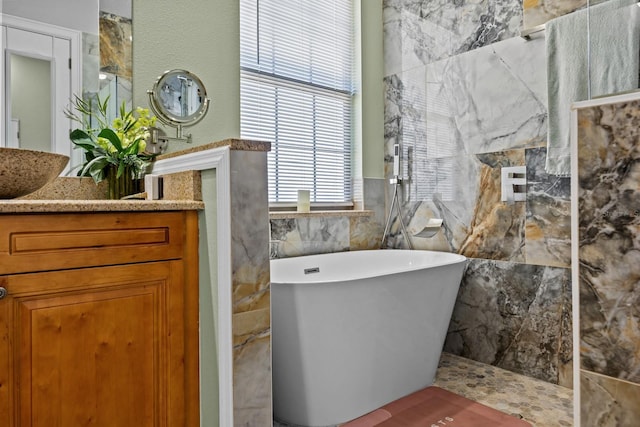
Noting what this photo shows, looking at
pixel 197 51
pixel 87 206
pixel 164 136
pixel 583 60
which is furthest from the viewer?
pixel 197 51

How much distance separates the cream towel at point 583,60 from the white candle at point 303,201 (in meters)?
1.41

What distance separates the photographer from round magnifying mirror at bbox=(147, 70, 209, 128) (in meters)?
2.21

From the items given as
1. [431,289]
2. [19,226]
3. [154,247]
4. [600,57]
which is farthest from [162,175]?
[600,57]

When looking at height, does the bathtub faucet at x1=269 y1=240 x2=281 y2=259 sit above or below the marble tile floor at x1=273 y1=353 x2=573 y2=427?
above

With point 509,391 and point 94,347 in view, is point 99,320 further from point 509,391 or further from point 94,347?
point 509,391

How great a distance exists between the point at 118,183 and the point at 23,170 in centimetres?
62

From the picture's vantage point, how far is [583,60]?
2.03 m

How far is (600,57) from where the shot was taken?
154 cm

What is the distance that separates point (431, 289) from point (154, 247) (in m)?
1.39

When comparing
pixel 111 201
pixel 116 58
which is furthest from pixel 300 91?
pixel 111 201

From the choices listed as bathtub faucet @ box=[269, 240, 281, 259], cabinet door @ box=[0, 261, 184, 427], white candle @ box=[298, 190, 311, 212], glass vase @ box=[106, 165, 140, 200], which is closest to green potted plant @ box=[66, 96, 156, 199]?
glass vase @ box=[106, 165, 140, 200]

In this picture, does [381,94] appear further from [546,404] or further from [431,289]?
[546,404]

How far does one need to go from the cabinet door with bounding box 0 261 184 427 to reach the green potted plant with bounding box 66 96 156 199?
0.72 meters

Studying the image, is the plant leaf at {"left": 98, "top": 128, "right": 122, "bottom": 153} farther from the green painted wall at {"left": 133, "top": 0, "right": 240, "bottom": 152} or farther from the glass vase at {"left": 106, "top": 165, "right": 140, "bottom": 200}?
the green painted wall at {"left": 133, "top": 0, "right": 240, "bottom": 152}
